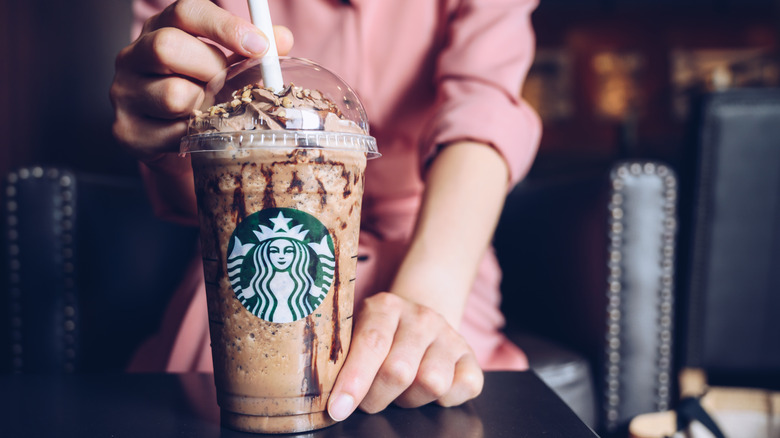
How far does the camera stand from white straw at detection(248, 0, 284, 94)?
0.54m

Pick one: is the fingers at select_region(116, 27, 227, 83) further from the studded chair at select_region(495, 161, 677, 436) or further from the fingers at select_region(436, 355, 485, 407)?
the studded chair at select_region(495, 161, 677, 436)

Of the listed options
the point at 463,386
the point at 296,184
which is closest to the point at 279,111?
the point at 296,184

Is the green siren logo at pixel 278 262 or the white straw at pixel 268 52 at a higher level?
the white straw at pixel 268 52

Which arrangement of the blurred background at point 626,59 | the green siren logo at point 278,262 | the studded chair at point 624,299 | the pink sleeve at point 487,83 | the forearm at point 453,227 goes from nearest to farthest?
the green siren logo at point 278,262, the forearm at point 453,227, the pink sleeve at point 487,83, the studded chair at point 624,299, the blurred background at point 626,59

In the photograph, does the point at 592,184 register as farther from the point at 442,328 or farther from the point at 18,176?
the point at 18,176

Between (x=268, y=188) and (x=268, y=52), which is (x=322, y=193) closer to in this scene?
(x=268, y=188)

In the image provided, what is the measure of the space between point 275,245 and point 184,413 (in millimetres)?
194

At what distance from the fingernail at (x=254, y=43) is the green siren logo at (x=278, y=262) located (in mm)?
158

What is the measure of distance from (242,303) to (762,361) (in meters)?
1.74

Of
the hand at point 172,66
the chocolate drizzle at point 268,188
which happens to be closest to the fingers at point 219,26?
the hand at point 172,66

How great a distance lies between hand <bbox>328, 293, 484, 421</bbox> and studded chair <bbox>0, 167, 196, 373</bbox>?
3.11 feet

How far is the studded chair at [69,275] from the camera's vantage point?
48.3 inches

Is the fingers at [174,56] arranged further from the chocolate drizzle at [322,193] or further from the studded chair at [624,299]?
the studded chair at [624,299]

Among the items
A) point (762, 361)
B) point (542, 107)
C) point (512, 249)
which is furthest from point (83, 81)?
point (542, 107)
